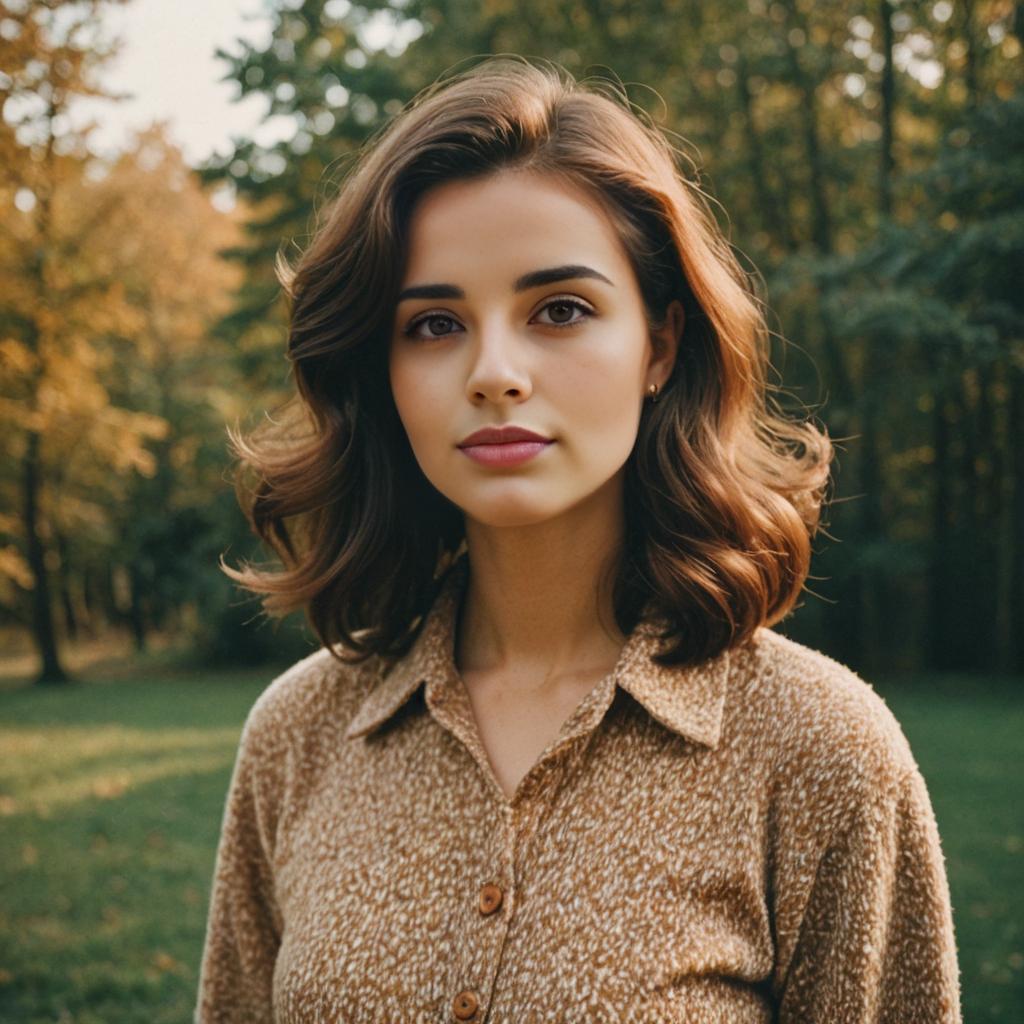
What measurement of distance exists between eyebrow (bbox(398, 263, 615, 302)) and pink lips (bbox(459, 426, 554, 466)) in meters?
0.24

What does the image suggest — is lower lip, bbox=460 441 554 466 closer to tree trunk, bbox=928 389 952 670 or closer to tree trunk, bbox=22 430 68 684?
tree trunk, bbox=928 389 952 670

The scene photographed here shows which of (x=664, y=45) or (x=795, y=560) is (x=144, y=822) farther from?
(x=664, y=45)

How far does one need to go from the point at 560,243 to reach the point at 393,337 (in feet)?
1.19

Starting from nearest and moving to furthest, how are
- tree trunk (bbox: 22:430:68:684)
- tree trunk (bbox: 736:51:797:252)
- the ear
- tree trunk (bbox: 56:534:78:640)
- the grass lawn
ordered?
the ear → the grass lawn → tree trunk (bbox: 736:51:797:252) → tree trunk (bbox: 22:430:68:684) → tree trunk (bbox: 56:534:78:640)

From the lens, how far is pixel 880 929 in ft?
5.40

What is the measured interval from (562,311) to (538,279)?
0.24ft

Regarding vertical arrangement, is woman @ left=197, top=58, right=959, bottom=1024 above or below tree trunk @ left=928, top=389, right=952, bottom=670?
above

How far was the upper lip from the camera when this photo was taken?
1726 mm

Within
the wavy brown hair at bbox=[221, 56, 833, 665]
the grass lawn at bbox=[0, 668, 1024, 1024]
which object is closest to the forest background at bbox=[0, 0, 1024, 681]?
→ the grass lawn at bbox=[0, 668, 1024, 1024]

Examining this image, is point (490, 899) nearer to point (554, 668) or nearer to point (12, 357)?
point (554, 668)

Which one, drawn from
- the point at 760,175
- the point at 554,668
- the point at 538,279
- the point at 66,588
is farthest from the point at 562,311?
the point at 66,588

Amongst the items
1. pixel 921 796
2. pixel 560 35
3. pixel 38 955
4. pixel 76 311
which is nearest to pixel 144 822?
pixel 38 955

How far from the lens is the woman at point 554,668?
65.0 inches

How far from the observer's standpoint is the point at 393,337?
191 centimetres
